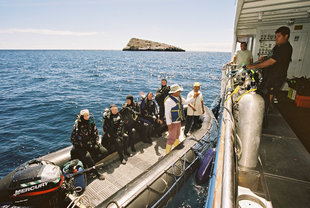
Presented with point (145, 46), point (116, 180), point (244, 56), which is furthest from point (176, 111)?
point (145, 46)

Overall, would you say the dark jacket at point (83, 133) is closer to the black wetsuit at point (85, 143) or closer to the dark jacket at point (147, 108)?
the black wetsuit at point (85, 143)

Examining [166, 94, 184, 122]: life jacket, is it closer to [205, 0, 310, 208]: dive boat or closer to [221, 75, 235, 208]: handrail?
[205, 0, 310, 208]: dive boat

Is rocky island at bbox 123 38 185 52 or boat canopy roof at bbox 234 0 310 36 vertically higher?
rocky island at bbox 123 38 185 52

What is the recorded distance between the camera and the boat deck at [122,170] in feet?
12.1

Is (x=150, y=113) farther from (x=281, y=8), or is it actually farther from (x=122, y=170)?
(x=281, y=8)

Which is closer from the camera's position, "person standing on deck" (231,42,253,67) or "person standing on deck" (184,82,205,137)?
"person standing on deck" (184,82,205,137)

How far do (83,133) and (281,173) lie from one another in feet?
13.7

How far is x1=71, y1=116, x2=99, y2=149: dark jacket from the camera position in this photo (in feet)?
13.5

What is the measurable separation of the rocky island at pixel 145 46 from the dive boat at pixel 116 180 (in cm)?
19350

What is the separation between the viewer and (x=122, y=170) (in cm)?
446

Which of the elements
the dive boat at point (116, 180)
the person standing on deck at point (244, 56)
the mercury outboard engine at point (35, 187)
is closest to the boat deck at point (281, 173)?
the dive boat at point (116, 180)

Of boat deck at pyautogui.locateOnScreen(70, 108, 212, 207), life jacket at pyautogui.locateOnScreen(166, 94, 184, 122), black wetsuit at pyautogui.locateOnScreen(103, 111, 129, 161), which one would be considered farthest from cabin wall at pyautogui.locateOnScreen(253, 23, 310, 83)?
black wetsuit at pyautogui.locateOnScreen(103, 111, 129, 161)

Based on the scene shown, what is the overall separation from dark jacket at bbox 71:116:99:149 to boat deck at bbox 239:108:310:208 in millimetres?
3648

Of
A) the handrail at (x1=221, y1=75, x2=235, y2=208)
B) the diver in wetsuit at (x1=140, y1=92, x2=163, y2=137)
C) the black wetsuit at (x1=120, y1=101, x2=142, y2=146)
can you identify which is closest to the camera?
the handrail at (x1=221, y1=75, x2=235, y2=208)
